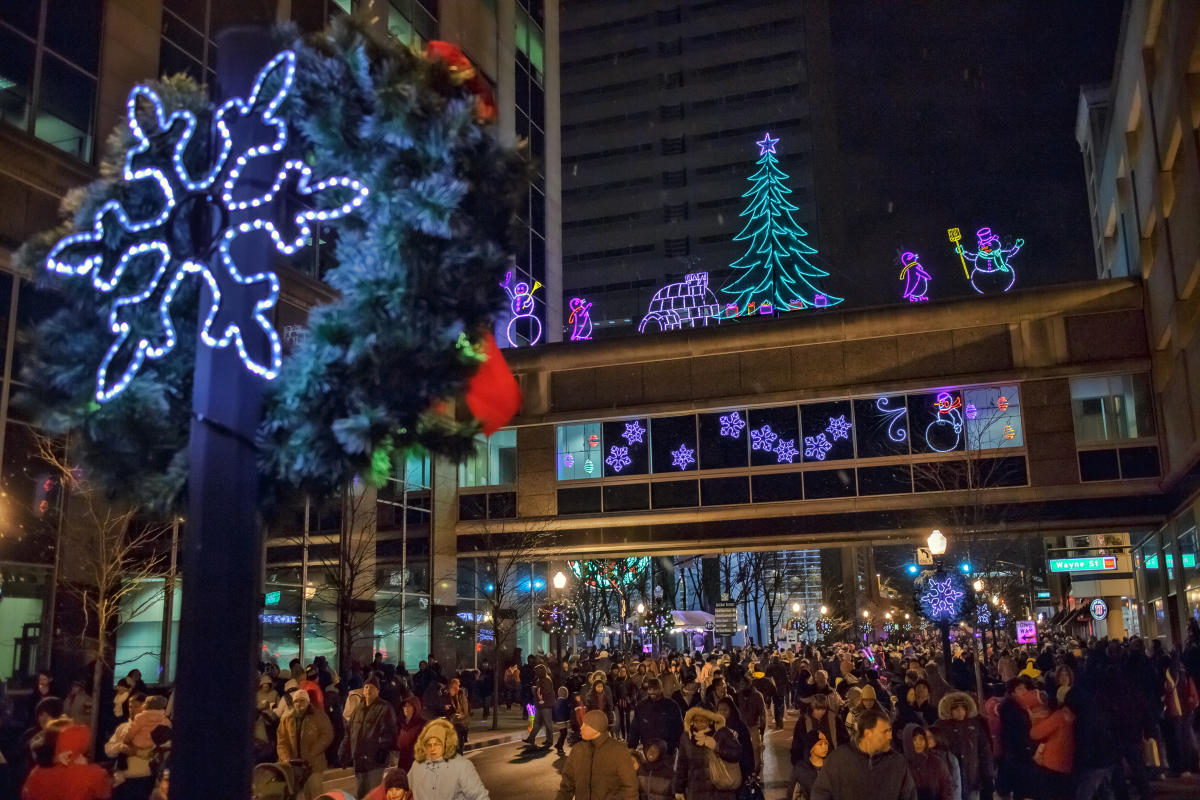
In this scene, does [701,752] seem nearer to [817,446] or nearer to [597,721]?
[597,721]

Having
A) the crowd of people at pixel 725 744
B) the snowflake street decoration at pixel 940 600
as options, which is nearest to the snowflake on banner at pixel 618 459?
the snowflake street decoration at pixel 940 600

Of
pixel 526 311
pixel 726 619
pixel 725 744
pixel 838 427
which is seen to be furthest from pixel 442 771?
pixel 726 619

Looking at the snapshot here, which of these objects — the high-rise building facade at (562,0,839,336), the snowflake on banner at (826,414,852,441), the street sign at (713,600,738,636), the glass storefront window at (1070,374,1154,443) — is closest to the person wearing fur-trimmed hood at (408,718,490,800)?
the snowflake on banner at (826,414,852,441)

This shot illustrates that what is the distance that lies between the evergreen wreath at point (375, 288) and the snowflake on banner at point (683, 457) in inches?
1104

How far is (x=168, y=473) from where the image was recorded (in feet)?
13.7

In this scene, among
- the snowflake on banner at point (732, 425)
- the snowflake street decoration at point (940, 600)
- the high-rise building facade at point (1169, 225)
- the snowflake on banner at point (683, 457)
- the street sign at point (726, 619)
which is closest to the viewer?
the snowflake street decoration at point (940, 600)

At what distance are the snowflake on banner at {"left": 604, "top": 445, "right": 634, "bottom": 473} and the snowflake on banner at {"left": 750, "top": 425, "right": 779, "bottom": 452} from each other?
12.3 feet

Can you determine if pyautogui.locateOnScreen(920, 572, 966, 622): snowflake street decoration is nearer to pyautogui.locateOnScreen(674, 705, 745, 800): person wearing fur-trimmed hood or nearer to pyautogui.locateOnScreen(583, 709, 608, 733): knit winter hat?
pyautogui.locateOnScreen(674, 705, 745, 800): person wearing fur-trimmed hood

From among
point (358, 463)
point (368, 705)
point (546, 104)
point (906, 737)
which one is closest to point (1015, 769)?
point (906, 737)

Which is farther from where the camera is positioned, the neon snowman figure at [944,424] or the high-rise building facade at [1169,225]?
the neon snowman figure at [944,424]

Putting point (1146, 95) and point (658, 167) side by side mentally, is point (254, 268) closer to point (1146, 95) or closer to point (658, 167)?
point (1146, 95)

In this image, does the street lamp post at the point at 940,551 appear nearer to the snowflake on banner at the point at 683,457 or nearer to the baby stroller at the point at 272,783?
the snowflake on banner at the point at 683,457

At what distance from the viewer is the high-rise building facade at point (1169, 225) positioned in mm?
21328

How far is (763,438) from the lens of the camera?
31344 mm
